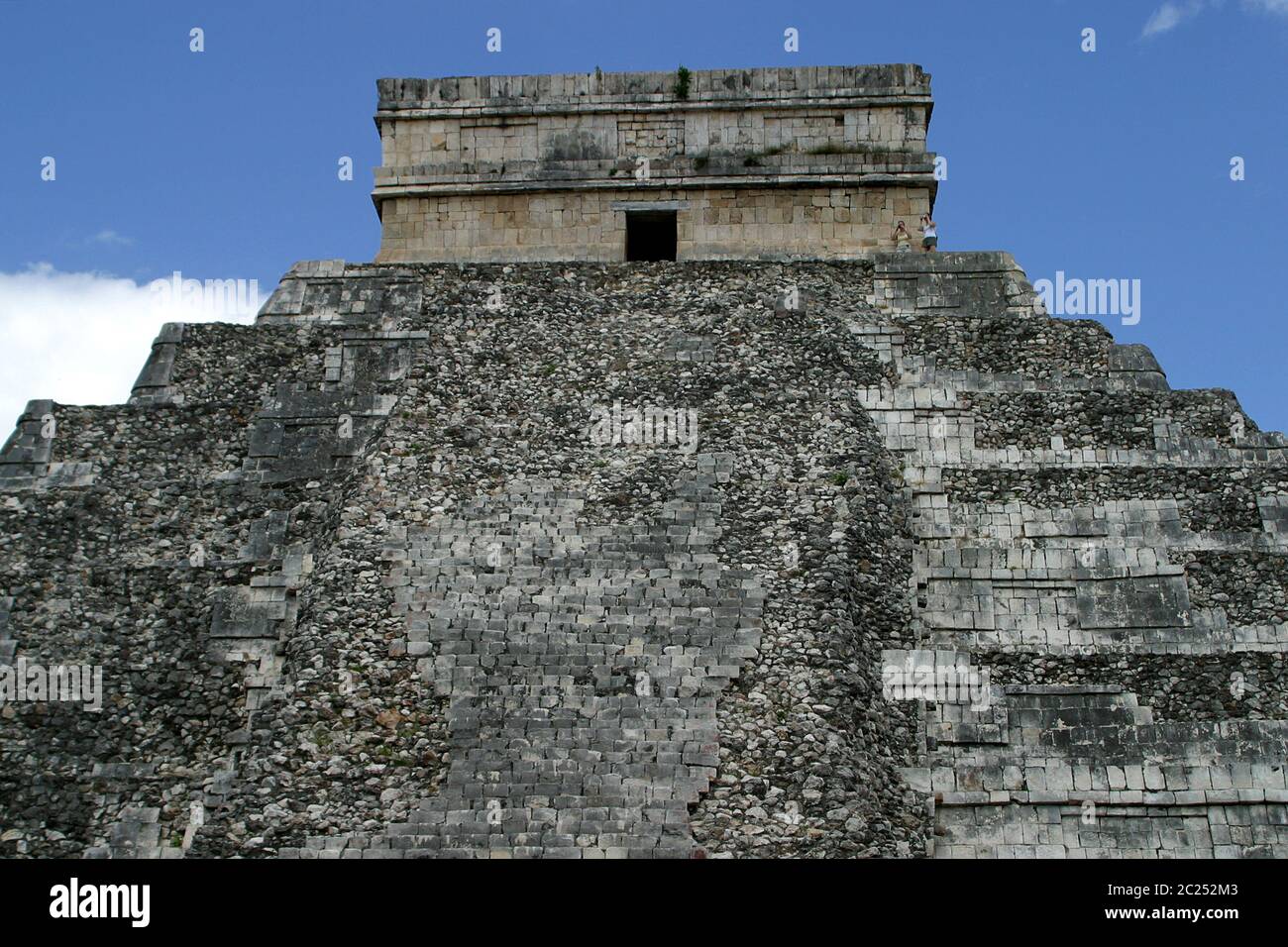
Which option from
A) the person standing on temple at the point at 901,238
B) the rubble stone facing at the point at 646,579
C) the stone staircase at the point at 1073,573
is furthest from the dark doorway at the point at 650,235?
the stone staircase at the point at 1073,573

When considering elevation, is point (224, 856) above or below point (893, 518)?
below

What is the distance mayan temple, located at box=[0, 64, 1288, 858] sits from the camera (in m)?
16.7

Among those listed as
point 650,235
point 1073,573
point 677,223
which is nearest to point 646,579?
point 1073,573

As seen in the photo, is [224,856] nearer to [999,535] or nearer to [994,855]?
[994,855]

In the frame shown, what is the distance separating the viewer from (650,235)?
80.3 ft

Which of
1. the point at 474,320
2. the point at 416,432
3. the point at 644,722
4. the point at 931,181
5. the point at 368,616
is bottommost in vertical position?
the point at 644,722

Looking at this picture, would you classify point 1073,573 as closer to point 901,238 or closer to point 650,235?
point 901,238

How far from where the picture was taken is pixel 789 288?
72.3 ft

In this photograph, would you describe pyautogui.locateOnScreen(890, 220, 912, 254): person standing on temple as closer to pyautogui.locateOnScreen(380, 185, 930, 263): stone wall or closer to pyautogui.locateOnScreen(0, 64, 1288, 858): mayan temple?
pyautogui.locateOnScreen(380, 185, 930, 263): stone wall

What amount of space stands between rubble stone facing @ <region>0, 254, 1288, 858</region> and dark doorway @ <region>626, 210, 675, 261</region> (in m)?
1.71

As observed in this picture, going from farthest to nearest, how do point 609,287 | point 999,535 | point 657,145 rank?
point 657,145 → point 609,287 → point 999,535

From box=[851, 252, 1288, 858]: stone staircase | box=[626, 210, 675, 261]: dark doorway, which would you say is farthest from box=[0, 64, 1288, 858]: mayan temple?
box=[626, 210, 675, 261]: dark doorway
